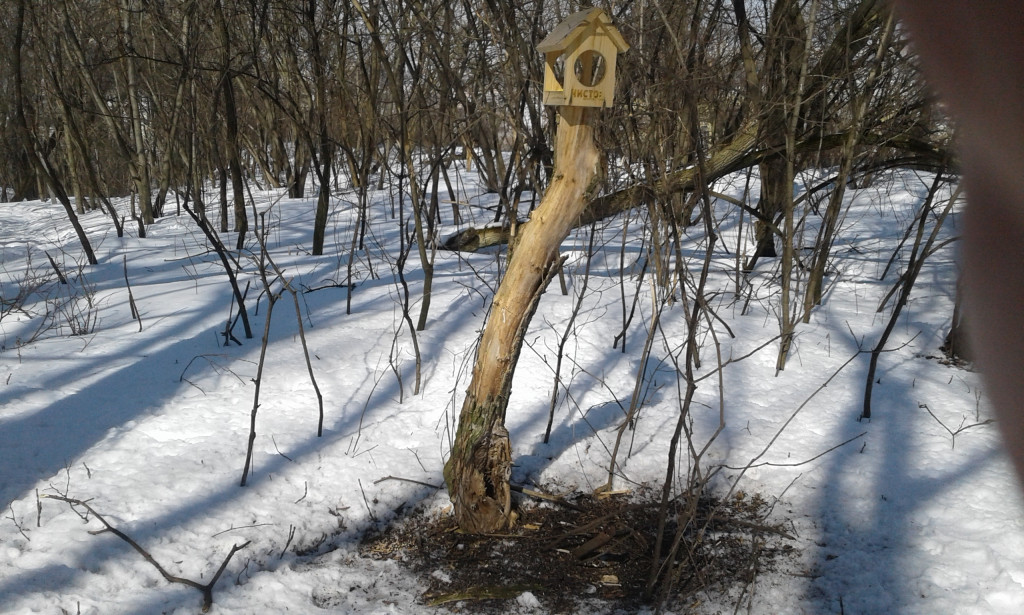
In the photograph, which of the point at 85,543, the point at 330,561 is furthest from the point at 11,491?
the point at 330,561

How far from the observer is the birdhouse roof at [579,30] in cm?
276

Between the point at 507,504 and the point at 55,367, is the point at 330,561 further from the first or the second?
the point at 55,367

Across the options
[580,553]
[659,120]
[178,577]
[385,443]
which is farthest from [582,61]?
[178,577]

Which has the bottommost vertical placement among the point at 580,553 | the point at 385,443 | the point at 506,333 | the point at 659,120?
the point at 580,553

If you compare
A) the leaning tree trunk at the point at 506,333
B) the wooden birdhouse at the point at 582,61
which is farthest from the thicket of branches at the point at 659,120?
the leaning tree trunk at the point at 506,333

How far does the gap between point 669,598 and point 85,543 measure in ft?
7.64

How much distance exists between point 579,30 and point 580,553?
218cm

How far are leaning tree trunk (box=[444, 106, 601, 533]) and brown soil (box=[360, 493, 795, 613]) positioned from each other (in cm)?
17

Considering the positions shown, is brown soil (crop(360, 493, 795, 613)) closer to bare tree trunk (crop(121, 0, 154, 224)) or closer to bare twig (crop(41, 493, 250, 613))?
bare twig (crop(41, 493, 250, 613))

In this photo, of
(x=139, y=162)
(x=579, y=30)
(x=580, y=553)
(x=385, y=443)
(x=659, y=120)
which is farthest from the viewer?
(x=139, y=162)

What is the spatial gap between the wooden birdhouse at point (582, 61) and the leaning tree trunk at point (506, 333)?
0.08m

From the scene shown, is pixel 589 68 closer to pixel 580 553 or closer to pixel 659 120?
pixel 659 120

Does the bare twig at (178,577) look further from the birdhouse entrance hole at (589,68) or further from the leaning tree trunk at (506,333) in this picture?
the birdhouse entrance hole at (589,68)

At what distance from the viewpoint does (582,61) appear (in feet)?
9.16
